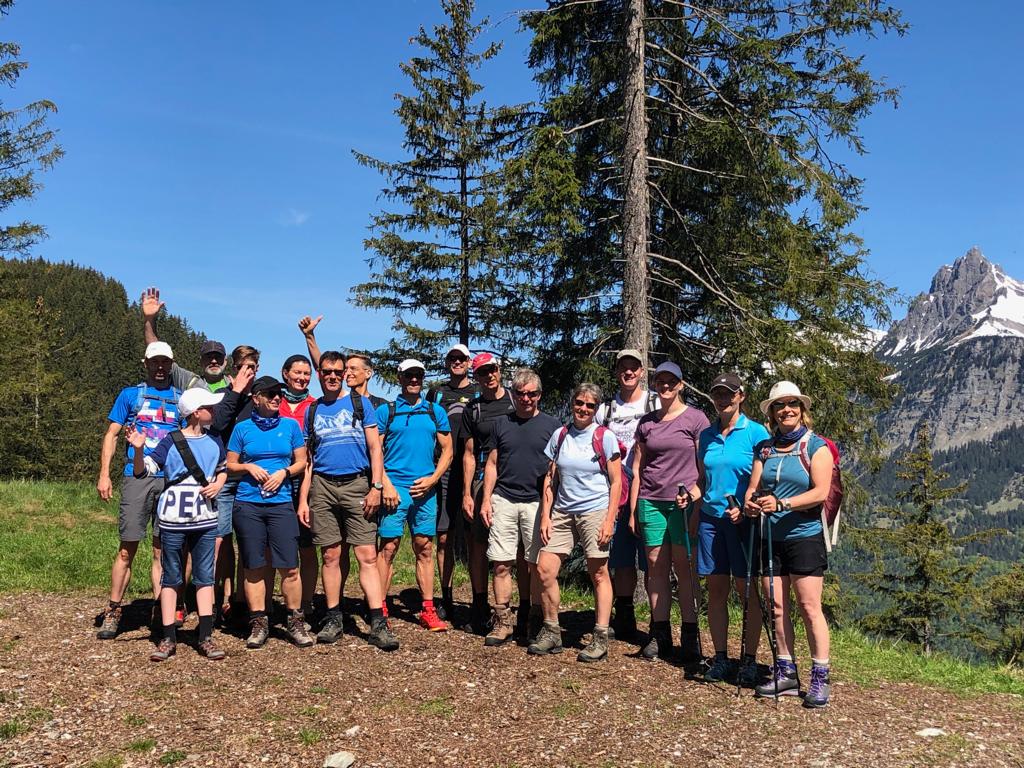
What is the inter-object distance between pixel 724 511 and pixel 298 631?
3643 mm

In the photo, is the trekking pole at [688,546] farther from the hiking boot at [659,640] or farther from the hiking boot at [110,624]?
the hiking boot at [110,624]

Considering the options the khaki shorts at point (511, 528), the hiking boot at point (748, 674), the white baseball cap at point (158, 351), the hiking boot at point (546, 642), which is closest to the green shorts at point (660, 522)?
the khaki shorts at point (511, 528)

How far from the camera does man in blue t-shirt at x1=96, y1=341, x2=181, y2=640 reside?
605 cm

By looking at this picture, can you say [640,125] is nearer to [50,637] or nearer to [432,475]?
[432,475]

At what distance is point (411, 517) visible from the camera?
668cm

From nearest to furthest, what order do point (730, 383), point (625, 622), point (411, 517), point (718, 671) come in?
point (730, 383) < point (718, 671) < point (411, 517) < point (625, 622)

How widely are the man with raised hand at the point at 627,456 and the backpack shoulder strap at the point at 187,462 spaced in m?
3.29

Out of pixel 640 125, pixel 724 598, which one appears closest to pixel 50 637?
pixel 724 598

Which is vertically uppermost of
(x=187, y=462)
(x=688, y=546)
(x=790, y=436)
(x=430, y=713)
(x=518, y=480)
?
(x=790, y=436)

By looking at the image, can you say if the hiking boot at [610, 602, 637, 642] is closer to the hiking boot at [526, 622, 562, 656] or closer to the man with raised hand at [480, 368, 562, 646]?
the hiking boot at [526, 622, 562, 656]

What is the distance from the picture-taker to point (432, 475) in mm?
6629

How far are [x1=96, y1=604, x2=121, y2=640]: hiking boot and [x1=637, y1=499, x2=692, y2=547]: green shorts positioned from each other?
4.58 m

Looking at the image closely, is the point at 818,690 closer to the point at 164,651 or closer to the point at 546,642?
the point at 546,642

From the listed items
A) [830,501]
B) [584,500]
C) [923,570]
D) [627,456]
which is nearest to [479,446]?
[584,500]
